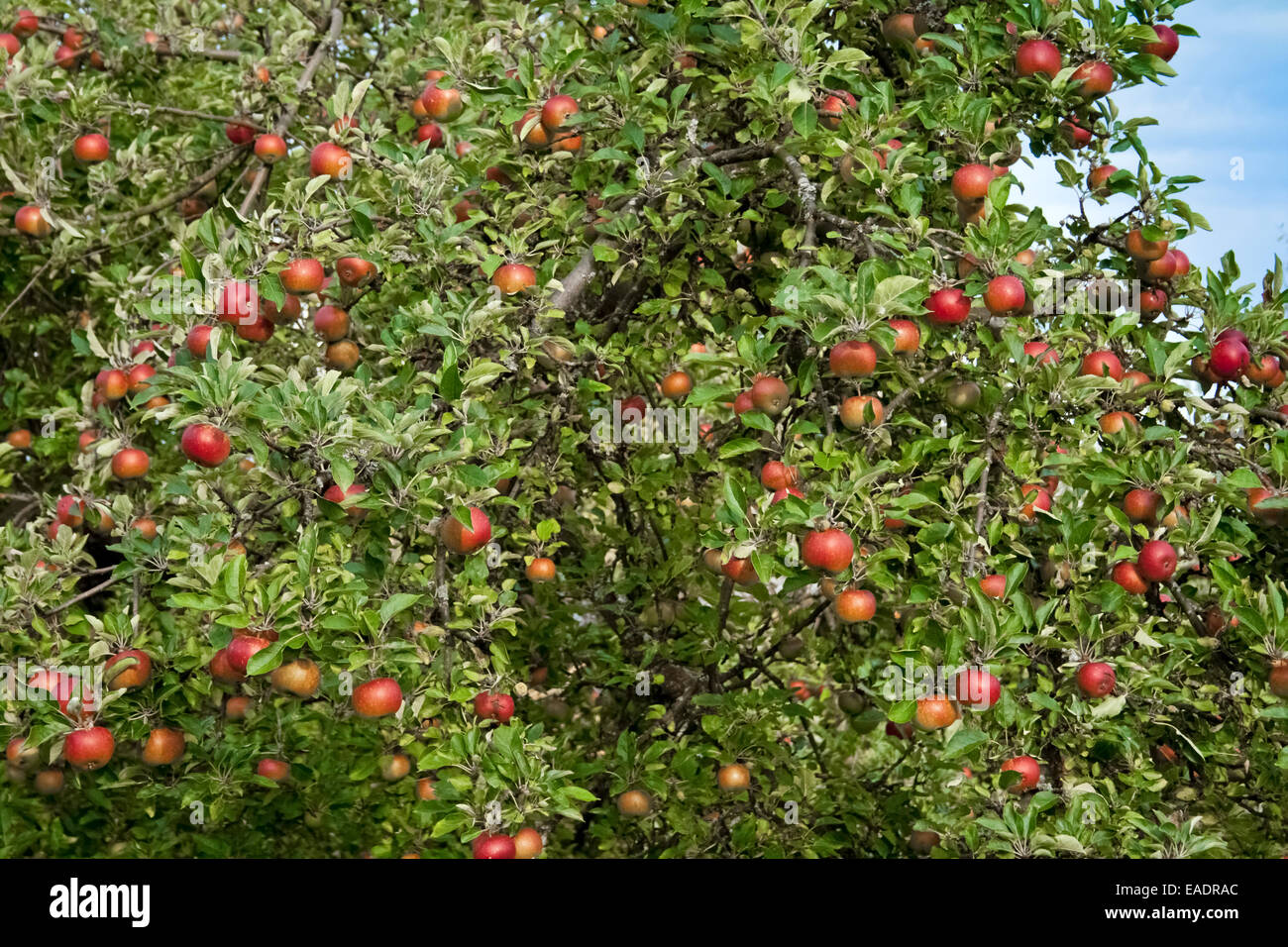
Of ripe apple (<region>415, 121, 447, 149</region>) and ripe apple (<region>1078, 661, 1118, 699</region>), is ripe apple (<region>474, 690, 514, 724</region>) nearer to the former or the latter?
ripe apple (<region>1078, 661, 1118, 699</region>)

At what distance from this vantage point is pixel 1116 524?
10.8 feet

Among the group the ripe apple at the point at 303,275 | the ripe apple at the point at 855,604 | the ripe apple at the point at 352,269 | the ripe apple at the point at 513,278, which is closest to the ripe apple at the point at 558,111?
the ripe apple at the point at 513,278

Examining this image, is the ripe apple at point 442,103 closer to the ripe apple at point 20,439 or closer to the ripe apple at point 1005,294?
the ripe apple at point 1005,294

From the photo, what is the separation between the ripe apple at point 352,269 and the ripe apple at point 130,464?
107 centimetres

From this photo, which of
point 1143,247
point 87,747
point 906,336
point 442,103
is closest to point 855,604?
point 906,336

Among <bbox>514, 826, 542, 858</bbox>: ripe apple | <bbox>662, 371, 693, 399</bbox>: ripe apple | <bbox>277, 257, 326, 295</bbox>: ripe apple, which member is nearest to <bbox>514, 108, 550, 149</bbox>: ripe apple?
<bbox>277, 257, 326, 295</bbox>: ripe apple

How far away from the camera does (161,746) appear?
3.39 metres

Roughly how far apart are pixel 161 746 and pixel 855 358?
7.14 feet

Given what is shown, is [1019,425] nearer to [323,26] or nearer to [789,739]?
[789,739]

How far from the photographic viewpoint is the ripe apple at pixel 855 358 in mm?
2869

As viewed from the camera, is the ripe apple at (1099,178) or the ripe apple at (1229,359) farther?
the ripe apple at (1099,178)

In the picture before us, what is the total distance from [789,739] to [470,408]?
250cm

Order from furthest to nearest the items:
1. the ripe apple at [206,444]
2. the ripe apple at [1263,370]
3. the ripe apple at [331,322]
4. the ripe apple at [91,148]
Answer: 1. the ripe apple at [91,148]
2. the ripe apple at [331,322]
3. the ripe apple at [1263,370]
4. the ripe apple at [206,444]
